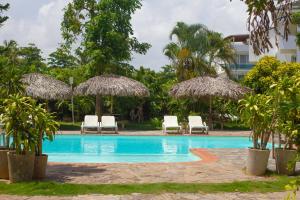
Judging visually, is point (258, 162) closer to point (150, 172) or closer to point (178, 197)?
point (150, 172)

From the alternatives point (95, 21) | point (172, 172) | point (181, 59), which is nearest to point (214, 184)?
point (172, 172)

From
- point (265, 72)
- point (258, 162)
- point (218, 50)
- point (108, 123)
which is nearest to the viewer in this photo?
point (258, 162)

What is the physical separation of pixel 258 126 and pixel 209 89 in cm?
1382

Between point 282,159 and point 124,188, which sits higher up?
point 282,159

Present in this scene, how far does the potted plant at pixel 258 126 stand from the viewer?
862cm

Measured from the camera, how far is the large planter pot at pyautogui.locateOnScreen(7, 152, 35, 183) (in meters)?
7.39

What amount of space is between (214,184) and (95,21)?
61.0 feet

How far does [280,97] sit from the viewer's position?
8180 millimetres

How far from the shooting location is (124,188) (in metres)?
7.02

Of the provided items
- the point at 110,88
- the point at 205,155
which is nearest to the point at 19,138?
the point at 205,155

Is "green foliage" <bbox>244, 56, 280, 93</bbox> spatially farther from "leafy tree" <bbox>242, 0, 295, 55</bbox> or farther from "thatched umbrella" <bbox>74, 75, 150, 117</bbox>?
"leafy tree" <bbox>242, 0, 295, 55</bbox>

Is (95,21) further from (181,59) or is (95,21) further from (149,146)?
(149,146)

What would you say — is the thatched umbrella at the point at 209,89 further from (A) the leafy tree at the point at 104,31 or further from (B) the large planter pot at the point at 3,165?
(B) the large planter pot at the point at 3,165

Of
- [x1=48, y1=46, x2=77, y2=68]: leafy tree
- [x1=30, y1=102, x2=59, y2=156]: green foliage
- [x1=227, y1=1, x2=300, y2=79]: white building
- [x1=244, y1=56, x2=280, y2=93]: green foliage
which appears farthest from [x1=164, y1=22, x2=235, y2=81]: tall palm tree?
[x1=30, y1=102, x2=59, y2=156]: green foliage
